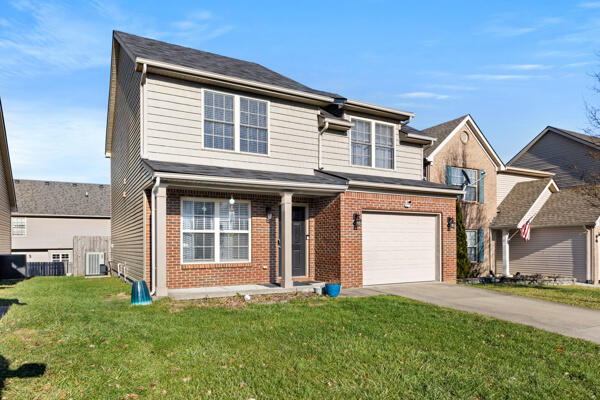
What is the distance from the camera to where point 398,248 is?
13.3m

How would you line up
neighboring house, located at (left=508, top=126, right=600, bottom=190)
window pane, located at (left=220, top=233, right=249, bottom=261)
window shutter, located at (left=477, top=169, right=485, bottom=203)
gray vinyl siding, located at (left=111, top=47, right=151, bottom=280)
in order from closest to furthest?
1. window pane, located at (left=220, top=233, right=249, bottom=261)
2. gray vinyl siding, located at (left=111, top=47, right=151, bottom=280)
3. window shutter, located at (left=477, top=169, right=485, bottom=203)
4. neighboring house, located at (left=508, top=126, right=600, bottom=190)

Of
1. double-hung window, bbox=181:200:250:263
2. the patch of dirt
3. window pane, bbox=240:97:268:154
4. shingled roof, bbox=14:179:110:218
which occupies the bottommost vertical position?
the patch of dirt

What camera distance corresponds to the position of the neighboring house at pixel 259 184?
415 inches

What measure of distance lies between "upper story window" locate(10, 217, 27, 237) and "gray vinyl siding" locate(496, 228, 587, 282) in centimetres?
3144

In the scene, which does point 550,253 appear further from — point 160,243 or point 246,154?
point 160,243

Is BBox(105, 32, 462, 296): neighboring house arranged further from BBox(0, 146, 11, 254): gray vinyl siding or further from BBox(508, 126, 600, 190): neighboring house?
BBox(508, 126, 600, 190): neighboring house

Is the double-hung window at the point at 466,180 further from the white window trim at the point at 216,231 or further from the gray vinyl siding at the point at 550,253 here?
the white window trim at the point at 216,231

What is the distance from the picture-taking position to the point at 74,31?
1137cm

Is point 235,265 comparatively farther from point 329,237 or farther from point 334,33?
Result: point 334,33

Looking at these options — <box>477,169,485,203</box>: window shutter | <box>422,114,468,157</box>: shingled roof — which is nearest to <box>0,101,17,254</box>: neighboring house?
<box>422,114,468,157</box>: shingled roof

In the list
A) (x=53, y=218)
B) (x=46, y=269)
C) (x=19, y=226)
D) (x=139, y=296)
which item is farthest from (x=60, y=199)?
(x=139, y=296)

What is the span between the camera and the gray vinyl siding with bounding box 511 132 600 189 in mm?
21531

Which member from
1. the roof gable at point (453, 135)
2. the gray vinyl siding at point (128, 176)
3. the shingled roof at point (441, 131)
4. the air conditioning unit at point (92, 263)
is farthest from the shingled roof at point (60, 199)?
the roof gable at point (453, 135)

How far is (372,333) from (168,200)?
650 centimetres
